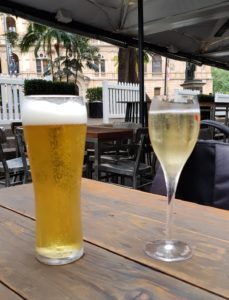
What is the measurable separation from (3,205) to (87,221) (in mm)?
260

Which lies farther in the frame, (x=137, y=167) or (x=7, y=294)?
(x=137, y=167)

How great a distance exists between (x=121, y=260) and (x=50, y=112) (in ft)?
0.87

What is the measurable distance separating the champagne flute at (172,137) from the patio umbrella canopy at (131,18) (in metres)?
3.27

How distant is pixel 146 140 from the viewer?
2.50 m

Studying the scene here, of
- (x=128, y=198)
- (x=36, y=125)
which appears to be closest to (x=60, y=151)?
(x=36, y=125)

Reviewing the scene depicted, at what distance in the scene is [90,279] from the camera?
0.48 meters

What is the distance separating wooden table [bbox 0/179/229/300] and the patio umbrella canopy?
3.18 metres

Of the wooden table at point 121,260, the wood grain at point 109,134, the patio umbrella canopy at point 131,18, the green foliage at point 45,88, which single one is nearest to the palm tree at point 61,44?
the green foliage at point 45,88

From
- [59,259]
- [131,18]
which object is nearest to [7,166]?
[59,259]

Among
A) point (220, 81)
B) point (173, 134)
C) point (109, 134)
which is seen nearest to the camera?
point (173, 134)

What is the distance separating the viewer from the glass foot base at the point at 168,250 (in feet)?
1.82

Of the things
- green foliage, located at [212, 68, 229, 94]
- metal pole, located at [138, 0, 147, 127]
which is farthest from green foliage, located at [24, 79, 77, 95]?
green foliage, located at [212, 68, 229, 94]

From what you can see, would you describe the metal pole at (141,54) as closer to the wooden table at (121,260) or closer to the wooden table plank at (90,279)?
the wooden table at (121,260)

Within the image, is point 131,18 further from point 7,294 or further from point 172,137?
point 7,294
